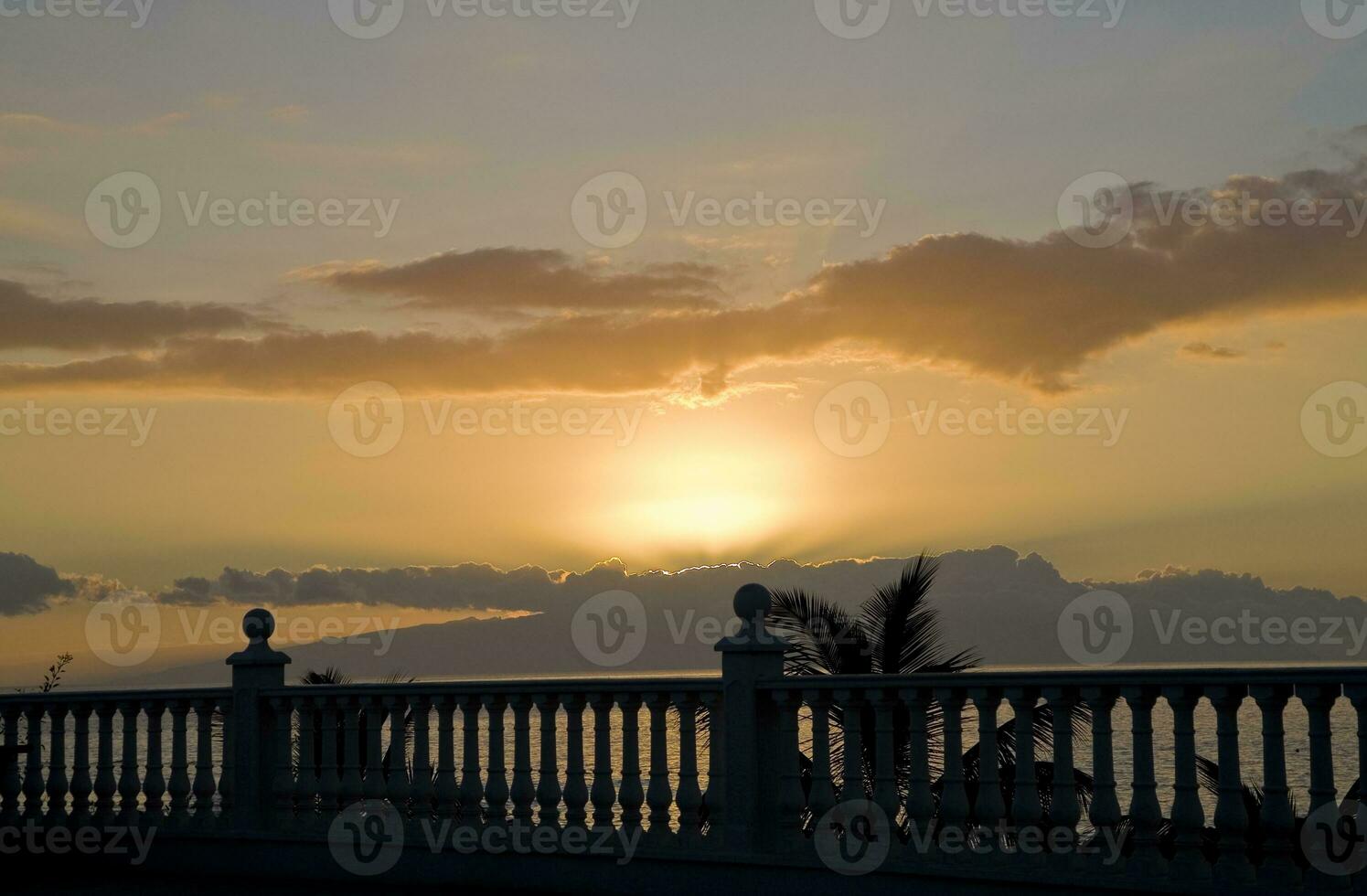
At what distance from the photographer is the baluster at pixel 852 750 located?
25.0 feet

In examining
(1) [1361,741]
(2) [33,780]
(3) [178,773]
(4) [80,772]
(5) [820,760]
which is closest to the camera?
(1) [1361,741]

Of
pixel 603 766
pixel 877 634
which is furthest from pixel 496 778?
pixel 877 634

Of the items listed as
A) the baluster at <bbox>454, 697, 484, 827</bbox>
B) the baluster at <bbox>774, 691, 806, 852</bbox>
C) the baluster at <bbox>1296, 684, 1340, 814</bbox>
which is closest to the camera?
the baluster at <bbox>1296, 684, 1340, 814</bbox>

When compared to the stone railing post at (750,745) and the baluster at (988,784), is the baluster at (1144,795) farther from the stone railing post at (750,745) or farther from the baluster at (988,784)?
the stone railing post at (750,745)

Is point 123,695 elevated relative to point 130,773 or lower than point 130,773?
elevated

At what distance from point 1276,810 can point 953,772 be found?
1.69 metres

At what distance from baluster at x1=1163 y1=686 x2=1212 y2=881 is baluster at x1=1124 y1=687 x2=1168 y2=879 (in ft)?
0.30

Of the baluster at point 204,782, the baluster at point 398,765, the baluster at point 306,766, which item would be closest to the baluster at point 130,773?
the baluster at point 204,782

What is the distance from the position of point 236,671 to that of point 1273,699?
7.40 metres

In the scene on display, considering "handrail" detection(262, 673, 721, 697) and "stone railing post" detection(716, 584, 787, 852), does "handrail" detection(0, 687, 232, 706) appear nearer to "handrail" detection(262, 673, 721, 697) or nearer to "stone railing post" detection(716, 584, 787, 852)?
"handrail" detection(262, 673, 721, 697)

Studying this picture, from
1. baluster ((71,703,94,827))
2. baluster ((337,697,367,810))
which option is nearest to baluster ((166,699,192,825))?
baluster ((71,703,94,827))

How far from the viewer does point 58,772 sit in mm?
11203

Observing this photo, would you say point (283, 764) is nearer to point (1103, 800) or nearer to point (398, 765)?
point (398, 765)

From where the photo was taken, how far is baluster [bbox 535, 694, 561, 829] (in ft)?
28.8
